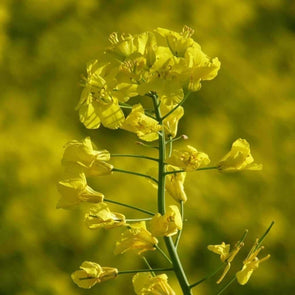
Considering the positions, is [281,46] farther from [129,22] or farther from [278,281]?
[278,281]

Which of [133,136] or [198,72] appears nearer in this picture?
[198,72]

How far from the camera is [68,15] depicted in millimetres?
3174

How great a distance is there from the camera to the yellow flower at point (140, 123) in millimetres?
934

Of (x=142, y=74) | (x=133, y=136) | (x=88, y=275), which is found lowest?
(x=133, y=136)

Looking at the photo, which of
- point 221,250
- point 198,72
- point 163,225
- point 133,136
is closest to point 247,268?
point 221,250

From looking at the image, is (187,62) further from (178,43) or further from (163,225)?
(163,225)

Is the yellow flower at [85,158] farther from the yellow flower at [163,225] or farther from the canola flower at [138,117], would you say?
the yellow flower at [163,225]

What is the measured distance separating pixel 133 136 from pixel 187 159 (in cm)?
191

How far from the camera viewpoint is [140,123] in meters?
0.95

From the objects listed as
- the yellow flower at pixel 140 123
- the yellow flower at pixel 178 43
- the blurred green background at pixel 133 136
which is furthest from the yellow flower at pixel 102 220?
the blurred green background at pixel 133 136

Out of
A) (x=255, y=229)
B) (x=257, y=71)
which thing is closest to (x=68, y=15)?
(x=257, y=71)

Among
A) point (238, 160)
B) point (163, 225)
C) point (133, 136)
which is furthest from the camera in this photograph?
point (133, 136)

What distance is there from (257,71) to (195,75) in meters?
2.33

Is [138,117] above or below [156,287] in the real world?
above
